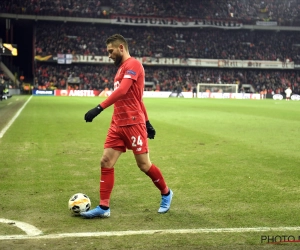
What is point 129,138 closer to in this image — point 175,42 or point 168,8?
point 175,42

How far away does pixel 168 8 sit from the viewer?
222 feet

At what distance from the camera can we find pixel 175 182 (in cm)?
792

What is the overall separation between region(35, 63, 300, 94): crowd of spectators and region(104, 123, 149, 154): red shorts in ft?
179

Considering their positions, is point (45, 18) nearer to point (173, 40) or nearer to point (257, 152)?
point (173, 40)

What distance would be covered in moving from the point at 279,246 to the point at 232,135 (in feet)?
36.1

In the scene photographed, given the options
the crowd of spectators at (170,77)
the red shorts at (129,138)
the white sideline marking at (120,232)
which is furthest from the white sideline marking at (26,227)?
the crowd of spectators at (170,77)

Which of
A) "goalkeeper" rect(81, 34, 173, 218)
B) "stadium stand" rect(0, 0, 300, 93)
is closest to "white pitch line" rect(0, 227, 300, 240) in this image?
"goalkeeper" rect(81, 34, 173, 218)

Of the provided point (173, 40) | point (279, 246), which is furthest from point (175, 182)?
point (173, 40)

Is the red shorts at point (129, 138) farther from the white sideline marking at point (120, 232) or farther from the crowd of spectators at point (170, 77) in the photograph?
the crowd of spectators at point (170, 77)

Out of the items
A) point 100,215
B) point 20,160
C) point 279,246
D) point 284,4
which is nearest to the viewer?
point 279,246

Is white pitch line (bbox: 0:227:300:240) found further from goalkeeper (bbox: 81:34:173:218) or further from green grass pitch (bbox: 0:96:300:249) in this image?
goalkeeper (bbox: 81:34:173:218)

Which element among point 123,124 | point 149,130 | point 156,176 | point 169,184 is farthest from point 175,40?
point 123,124

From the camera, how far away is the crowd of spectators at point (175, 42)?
64625 millimetres

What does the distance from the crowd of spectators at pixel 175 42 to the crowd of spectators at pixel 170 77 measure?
7.45ft
